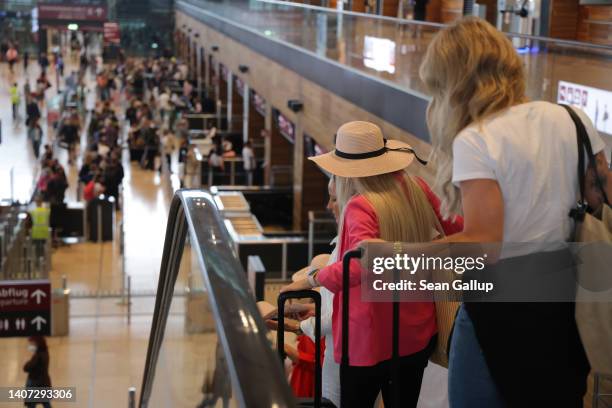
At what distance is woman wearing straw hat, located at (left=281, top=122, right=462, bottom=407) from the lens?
291cm

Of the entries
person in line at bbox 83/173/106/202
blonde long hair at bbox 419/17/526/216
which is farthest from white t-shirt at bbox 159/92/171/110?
blonde long hair at bbox 419/17/526/216

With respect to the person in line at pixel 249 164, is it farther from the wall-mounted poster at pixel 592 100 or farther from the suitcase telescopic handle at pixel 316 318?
A: the suitcase telescopic handle at pixel 316 318

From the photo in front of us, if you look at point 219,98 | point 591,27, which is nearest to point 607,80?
point 591,27

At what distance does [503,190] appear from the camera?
8.03 ft

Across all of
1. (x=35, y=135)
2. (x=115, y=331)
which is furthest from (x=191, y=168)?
(x=115, y=331)

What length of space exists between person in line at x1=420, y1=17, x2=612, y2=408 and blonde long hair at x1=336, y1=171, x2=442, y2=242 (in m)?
0.37

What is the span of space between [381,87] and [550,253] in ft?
31.1

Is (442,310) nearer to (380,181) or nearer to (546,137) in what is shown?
(380,181)

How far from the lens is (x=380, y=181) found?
119 inches

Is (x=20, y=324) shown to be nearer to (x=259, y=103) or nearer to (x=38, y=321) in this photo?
(x=38, y=321)

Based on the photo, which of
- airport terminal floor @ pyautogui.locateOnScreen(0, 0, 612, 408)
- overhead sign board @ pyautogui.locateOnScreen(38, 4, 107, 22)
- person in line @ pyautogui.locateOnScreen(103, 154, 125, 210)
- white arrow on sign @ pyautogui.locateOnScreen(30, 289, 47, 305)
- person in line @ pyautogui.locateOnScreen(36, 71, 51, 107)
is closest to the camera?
airport terminal floor @ pyautogui.locateOnScreen(0, 0, 612, 408)

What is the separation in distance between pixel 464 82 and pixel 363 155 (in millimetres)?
720

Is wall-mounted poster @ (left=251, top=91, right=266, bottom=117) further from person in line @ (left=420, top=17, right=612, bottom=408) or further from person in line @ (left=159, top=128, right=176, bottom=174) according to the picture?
person in line @ (left=420, top=17, right=612, bottom=408)

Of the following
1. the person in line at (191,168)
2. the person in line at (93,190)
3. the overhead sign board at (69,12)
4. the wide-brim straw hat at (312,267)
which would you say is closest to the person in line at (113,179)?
the person in line at (93,190)
